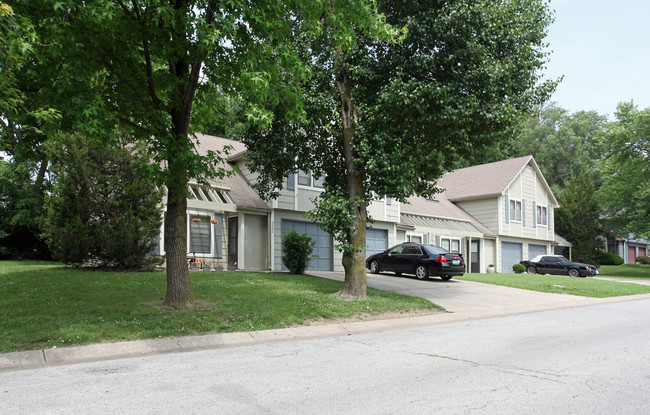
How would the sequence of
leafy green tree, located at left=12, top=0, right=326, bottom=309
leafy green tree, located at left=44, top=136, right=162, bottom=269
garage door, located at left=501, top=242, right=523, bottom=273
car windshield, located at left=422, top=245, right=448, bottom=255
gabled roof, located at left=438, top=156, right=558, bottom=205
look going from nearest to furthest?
leafy green tree, located at left=12, top=0, right=326, bottom=309, leafy green tree, located at left=44, top=136, right=162, bottom=269, car windshield, located at left=422, top=245, right=448, bottom=255, gabled roof, located at left=438, top=156, right=558, bottom=205, garage door, located at left=501, top=242, right=523, bottom=273

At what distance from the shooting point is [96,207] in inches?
539

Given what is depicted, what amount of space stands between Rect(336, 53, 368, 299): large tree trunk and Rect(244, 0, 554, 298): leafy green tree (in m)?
0.03

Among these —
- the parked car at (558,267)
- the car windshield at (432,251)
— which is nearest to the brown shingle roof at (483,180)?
the parked car at (558,267)

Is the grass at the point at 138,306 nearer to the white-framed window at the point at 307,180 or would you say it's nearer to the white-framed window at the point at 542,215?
the white-framed window at the point at 307,180

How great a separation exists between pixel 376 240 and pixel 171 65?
16683 millimetres

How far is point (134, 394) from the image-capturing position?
188 inches

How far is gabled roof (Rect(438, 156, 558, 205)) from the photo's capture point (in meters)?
32.2

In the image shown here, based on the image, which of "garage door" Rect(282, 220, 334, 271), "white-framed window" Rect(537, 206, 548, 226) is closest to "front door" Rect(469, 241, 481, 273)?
"white-framed window" Rect(537, 206, 548, 226)

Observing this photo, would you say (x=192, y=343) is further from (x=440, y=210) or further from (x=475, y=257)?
(x=475, y=257)

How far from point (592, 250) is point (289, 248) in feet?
105

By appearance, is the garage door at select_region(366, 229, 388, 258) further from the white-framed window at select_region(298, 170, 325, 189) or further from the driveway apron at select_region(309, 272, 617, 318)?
the driveway apron at select_region(309, 272, 617, 318)

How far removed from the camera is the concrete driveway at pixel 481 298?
12.7 m

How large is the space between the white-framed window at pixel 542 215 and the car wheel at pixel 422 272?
65.7ft

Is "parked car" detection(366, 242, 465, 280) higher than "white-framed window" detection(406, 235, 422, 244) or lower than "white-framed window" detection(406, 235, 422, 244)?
lower
